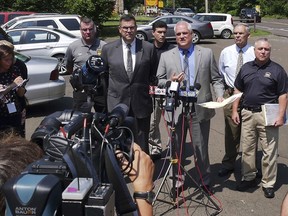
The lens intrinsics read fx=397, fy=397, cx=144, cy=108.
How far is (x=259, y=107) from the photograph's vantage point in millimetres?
4520

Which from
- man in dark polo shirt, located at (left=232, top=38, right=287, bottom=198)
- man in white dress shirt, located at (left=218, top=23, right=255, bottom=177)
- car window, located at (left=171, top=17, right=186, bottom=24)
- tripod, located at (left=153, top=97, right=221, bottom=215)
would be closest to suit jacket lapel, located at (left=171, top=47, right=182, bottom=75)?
tripod, located at (left=153, top=97, right=221, bottom=215)

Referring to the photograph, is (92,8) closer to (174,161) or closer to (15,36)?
(15,36)

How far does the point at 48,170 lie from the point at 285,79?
11.3 ft

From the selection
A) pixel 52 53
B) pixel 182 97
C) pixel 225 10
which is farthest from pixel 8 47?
pixel 225 10

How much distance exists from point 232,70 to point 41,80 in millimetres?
4502

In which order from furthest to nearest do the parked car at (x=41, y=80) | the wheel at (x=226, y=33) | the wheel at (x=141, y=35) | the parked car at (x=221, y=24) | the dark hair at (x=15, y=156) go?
1. the wheel at (x=226, y=33)
2. the parked car at (x=221, y=24)
3. the wheel at (x=141, y=35)
4. the parked car at (x=41, y=80)
5. the dark hair at (x=15, y=156)

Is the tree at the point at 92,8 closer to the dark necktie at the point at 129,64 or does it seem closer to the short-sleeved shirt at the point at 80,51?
the short-sleeved shirt at the point at 80,51

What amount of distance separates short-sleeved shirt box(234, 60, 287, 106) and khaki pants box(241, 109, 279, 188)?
182mm

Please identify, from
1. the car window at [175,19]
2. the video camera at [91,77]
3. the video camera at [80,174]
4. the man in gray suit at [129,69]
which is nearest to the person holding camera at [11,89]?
the man in gray suit at [129,69]

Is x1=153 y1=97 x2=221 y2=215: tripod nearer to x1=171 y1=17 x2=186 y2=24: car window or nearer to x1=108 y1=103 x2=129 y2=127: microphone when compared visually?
x1=108 y1=103 x2=129 y2=127: microphone

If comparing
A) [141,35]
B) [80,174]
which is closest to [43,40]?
[141,35]

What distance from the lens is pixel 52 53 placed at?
12.9 meters

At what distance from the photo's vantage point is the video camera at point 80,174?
152 centimetres

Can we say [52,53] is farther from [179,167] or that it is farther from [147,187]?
[147,187]
